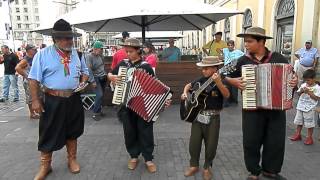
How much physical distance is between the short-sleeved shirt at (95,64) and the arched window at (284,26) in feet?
24.6

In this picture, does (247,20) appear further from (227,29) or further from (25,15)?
(25,15)

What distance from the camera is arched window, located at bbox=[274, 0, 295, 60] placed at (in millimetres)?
11234

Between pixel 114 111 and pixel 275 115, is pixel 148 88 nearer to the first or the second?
pixel 275 115

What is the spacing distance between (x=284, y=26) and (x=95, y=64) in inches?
329

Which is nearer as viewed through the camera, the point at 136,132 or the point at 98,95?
the point at 136,132

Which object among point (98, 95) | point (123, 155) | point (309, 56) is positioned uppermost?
point (309, 56)

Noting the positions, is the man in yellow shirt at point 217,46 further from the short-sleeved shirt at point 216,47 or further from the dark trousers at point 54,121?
the dark trousers at point 54,121

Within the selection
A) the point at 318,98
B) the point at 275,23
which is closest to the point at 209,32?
the point at 275,23

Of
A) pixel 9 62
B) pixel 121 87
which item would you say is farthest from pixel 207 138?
pixel 9 62

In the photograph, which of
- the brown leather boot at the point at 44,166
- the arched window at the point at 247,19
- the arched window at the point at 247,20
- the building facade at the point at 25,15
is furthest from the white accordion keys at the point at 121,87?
the building facade at the point at 25,15

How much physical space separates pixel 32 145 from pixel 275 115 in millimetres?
3980

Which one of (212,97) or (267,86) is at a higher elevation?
(267,86)

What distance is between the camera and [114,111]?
7.64 m

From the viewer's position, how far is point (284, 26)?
12055 millimetres
